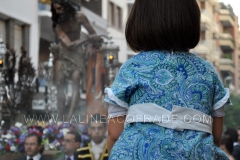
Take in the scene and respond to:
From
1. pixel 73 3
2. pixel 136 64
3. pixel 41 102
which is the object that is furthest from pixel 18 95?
pixel 136 64

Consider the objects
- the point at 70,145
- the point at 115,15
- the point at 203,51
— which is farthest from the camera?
the point at 203,51

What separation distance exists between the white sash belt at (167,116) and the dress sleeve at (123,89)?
4 centimetres

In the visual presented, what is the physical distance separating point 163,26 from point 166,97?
26 centimetres

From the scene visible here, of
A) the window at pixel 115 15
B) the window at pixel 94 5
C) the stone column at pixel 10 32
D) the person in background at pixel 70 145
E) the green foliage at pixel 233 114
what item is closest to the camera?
the stone column at pixel 10 32

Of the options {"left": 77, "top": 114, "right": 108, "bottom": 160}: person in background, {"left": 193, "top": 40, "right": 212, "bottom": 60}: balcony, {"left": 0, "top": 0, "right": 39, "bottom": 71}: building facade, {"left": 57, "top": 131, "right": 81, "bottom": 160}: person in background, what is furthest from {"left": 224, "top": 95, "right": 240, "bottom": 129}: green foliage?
{"left": 0, "top": 0, "right": 39, "bottom": 71}: building facade

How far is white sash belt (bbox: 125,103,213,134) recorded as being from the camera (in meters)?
2.58

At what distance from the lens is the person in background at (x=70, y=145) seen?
20.4 feet

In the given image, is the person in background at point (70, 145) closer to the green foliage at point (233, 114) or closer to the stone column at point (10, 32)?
the stone column at point (10, 32)

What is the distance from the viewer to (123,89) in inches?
103

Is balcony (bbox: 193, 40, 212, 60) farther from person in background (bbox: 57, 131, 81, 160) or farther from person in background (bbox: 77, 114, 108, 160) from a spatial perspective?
person in background (bbox: 57, 131, 81, 160)

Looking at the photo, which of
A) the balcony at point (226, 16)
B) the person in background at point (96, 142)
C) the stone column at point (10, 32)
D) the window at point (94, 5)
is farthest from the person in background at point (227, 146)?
the balcony at point (226, 16)

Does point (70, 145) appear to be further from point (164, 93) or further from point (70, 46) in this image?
point (164, 93)

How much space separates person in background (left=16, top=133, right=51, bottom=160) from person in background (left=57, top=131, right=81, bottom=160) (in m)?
0.25

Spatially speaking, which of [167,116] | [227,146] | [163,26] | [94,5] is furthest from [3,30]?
[167,116]
